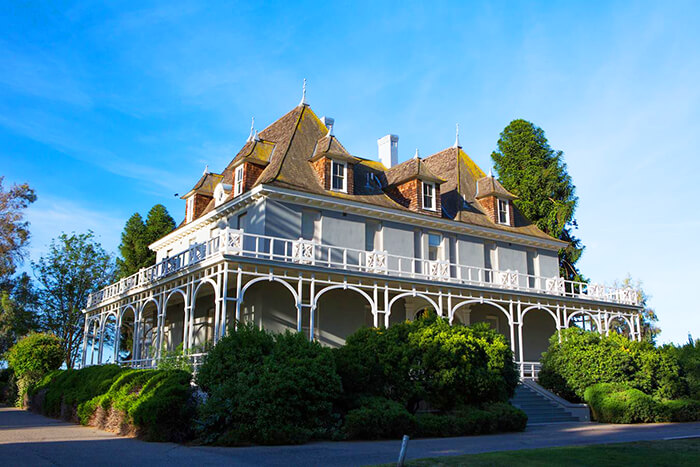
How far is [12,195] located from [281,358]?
Answer: 1219 inches

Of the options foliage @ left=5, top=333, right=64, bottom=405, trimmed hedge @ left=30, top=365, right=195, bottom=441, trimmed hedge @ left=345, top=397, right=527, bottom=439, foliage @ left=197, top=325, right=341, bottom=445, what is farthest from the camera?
foliage @ left=5, top=333, right=64, bottom=405

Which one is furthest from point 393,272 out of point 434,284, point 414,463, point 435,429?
point 414,463

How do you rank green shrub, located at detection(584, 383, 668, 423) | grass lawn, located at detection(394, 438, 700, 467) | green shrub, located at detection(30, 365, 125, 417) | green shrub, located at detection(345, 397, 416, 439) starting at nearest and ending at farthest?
grass lawn, located at detection(394, 438, 700, 467), green shrub, located at detection(345, 397, 416, 439), green shrub, located at detection(30, 365, 125, 417), green shrub, located at detection(584, 383, 668, 423)

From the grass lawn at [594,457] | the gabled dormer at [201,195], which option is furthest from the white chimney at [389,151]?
the grass lawn at [594,457]

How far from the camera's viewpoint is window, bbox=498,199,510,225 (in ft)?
100

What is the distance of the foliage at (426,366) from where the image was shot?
15945 mm

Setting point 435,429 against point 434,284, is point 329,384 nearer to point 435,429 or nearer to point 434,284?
point 435,429

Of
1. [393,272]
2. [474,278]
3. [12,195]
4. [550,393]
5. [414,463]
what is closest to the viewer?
[414,463]

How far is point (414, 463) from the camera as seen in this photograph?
32.2 feet

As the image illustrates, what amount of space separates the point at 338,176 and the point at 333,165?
0.50 m

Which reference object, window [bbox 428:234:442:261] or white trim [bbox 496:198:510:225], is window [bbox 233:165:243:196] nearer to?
window [bbox 428:234:442:261]

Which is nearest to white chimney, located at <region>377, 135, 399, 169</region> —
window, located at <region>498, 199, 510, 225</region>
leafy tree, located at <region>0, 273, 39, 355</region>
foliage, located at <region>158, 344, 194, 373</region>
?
window, located at <region>498, 199, 510, 225</region>

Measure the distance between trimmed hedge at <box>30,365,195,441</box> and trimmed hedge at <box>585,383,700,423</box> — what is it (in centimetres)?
1388

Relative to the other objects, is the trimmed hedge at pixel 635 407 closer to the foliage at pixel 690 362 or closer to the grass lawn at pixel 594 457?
the foliage at pixel 690 362
